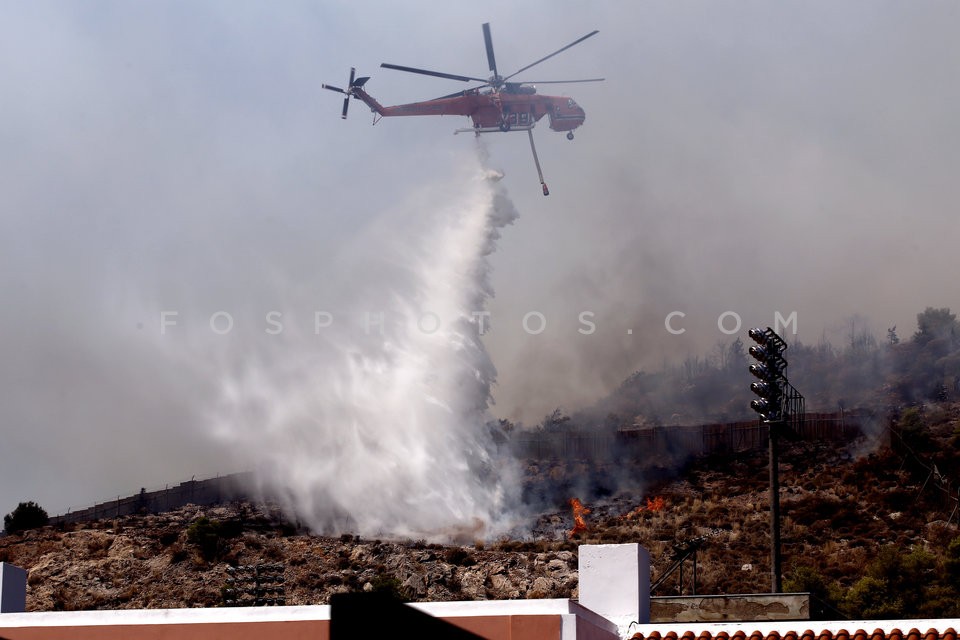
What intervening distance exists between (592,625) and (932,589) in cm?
5295

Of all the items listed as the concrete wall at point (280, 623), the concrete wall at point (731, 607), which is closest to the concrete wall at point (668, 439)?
the concrete wall at point (731, 607)

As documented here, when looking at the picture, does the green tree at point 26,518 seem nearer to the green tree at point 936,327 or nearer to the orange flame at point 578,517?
the orange flame at point 578,517

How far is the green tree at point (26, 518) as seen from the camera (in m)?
109

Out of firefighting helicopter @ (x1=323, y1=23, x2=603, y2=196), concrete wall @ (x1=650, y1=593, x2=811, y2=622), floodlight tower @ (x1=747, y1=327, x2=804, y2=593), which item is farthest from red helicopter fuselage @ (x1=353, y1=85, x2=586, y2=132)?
concrete wall @ (x1=650, y1=593, x2=811, y2=622)

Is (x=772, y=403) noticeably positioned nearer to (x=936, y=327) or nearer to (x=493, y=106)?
(x=493, y=106)

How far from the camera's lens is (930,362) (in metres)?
155

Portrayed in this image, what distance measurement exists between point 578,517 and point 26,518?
3978 centimetres

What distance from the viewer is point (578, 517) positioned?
107m

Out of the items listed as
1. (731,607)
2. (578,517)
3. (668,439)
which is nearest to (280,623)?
(731,607)

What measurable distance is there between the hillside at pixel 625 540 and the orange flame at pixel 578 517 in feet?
2.35

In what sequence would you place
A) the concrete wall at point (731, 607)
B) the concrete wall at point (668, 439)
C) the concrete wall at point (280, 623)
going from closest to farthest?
the concrete wall at point (280, 623)
the concrete wall at point (731, 607)
the concrete wall at point (668, 439)

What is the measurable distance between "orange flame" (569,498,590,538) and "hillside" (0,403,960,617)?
72 cm

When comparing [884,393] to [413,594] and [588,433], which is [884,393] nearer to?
[588,433]

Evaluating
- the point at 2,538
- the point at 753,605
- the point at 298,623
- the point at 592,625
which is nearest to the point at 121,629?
the point at 298,623
